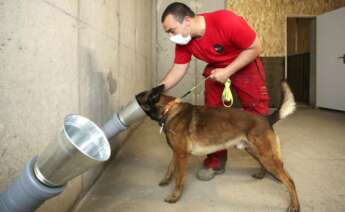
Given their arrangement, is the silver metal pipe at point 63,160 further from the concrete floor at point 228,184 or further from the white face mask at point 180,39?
the white face mask at point 180,39

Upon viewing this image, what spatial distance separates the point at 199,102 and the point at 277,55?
2.94 metres

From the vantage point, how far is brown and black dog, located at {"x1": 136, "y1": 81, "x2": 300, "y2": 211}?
1780mm

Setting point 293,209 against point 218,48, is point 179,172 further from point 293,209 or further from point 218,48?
point 218,48

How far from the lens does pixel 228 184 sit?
6.85ft

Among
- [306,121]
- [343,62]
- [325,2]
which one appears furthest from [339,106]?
[325,2]

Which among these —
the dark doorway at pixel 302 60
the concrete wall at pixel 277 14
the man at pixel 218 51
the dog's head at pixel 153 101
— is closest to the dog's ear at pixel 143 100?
the dog's head at pixel 153 101

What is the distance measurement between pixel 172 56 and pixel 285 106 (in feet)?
14.3

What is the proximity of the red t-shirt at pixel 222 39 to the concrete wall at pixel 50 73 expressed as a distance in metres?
0.72

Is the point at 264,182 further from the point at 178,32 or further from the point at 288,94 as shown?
the point at 178,32

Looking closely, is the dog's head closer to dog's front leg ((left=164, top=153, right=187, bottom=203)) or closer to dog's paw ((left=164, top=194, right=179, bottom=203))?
dog's front leg ((left=164, top=153, right=187, bottom=203))

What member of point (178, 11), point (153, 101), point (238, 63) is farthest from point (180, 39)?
point (153, 101)

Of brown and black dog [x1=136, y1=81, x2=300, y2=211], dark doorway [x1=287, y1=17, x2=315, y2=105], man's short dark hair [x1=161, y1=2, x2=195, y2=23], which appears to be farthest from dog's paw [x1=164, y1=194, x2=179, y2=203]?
dark doorway [x1=287, y1=17, x2=315, y2=105]

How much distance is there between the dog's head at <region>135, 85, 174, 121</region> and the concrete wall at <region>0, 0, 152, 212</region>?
401 millimetres

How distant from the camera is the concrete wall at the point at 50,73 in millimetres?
979
